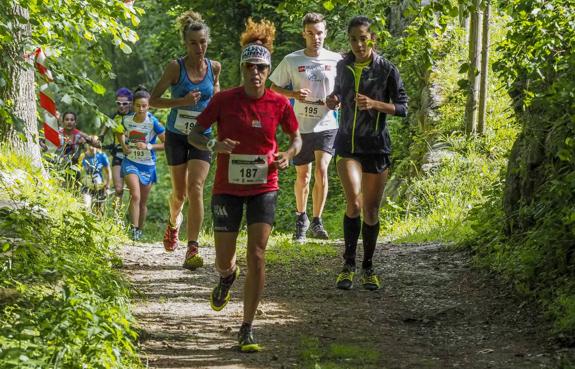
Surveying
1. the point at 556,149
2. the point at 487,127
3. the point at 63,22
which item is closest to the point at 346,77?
the point at 556,149

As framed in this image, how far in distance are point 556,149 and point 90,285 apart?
4.03m

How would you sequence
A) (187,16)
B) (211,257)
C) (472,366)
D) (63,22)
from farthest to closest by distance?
1. (211,257)
2. (187,16)
3. (63,22)
4. (472,366)

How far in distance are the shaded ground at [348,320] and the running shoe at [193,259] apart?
86 mm

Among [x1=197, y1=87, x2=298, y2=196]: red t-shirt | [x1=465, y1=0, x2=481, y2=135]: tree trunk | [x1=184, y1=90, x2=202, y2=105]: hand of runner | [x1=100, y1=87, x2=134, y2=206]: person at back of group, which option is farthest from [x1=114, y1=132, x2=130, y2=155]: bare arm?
[x1=197, y1=87, x2=298, y2=196]: red t-shirt

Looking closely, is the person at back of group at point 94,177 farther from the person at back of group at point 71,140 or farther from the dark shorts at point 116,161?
the dark shorts at point 116,161

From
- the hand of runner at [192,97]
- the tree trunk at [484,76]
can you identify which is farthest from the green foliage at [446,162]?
the hand of runner at [192,97]

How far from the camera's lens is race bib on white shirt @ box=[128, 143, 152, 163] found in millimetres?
13031

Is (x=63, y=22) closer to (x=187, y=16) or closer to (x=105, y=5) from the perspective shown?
(x=105, y=5)

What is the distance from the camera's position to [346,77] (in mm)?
8469

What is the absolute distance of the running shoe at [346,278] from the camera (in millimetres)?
8531

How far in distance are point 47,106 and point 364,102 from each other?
20.4ft

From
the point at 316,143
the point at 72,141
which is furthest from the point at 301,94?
the point at 72,141

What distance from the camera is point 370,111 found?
8320mm

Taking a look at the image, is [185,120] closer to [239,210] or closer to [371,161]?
[371,161]
